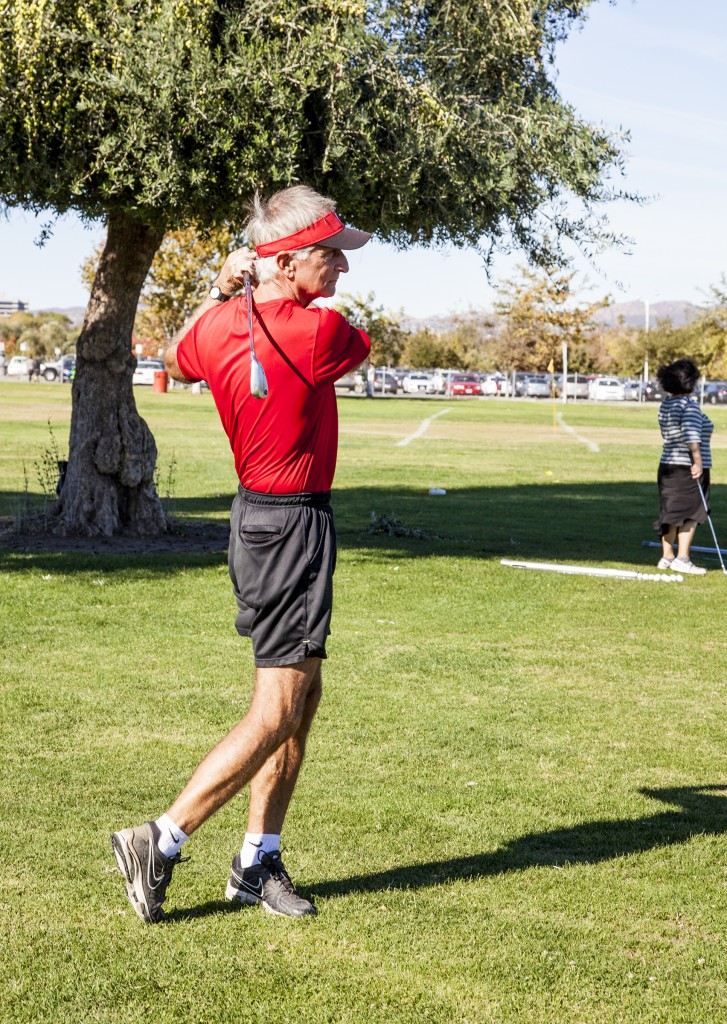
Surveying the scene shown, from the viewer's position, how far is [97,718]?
6.33 meters

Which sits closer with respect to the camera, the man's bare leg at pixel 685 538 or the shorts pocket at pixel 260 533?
the shorts pocket at pixel 260 533

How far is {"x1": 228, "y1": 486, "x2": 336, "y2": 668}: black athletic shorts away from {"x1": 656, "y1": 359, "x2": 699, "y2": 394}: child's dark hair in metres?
7.87

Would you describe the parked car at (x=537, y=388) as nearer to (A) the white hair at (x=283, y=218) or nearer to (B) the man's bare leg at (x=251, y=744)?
(A) the white hair at (x=283, y=218)

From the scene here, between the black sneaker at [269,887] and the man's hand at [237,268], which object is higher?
the man's hand at [237,268]

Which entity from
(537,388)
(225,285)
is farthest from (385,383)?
(225,285)

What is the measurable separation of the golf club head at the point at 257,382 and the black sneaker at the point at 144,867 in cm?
Result: 142

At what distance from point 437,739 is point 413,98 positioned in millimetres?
→ 6298

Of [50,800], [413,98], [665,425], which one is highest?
[413,98]

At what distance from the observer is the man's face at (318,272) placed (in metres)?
3.93

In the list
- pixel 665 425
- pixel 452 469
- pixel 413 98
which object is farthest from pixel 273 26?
pixel 452 469

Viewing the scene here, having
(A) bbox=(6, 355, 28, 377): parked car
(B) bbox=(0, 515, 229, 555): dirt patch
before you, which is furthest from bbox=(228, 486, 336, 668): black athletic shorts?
(A) bbox=(6, 355, 28, 377): parked car

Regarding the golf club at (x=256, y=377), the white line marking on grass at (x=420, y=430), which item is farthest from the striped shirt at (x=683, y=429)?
the white line marking on grass at (x=420, y=430)

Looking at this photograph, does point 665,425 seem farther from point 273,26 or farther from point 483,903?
point 483,903

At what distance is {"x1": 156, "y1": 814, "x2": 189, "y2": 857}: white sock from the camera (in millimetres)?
3943
